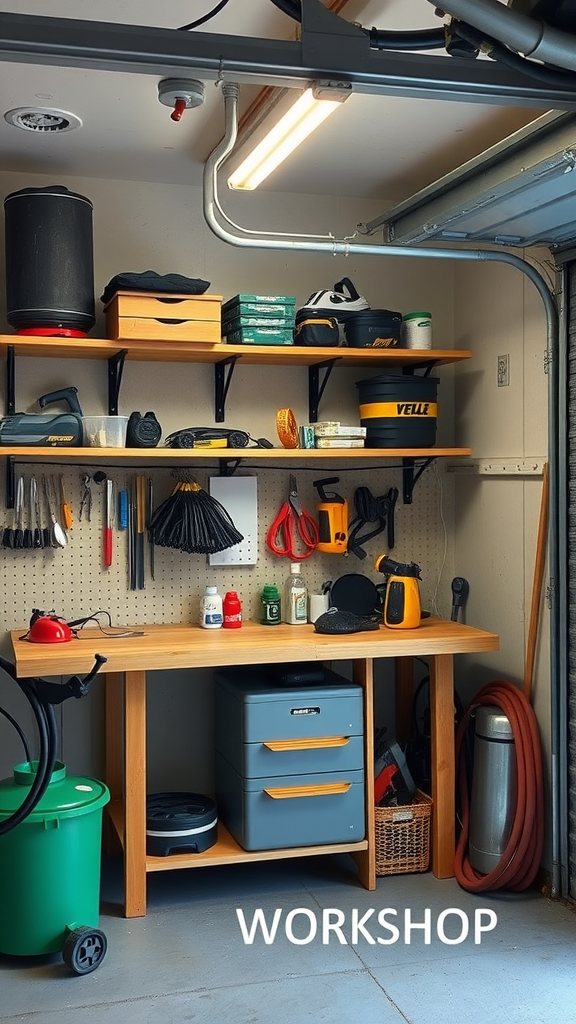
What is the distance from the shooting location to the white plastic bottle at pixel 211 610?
158 inches

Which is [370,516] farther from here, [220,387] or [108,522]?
[108,522]

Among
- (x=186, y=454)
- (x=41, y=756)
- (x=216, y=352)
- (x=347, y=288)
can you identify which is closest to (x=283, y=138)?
(x=216, y=352)

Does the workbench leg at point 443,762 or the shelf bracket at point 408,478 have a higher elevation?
the shelf bracket at point 408,478

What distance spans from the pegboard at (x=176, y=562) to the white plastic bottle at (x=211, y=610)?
187 millimetres

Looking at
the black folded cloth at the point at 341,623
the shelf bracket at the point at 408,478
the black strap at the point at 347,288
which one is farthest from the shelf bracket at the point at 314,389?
the black folded cloth at the point at 341,623

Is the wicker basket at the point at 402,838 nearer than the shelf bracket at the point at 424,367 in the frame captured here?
Yes

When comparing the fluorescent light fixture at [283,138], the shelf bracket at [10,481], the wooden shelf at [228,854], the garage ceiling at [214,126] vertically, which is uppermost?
the garage ceiling at [214,126]

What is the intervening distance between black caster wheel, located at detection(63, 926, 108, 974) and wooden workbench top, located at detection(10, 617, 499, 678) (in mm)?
792

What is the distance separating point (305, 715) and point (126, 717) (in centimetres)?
62

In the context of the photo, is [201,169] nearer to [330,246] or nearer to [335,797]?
[330,246]

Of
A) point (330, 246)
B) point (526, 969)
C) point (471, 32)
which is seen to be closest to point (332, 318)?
point (330, 246)

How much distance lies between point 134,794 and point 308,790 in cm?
60

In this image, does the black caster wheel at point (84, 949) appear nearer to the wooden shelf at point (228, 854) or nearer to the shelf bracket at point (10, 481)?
the wooden shelf at point (228, 854)

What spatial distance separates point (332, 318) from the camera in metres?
4.04
